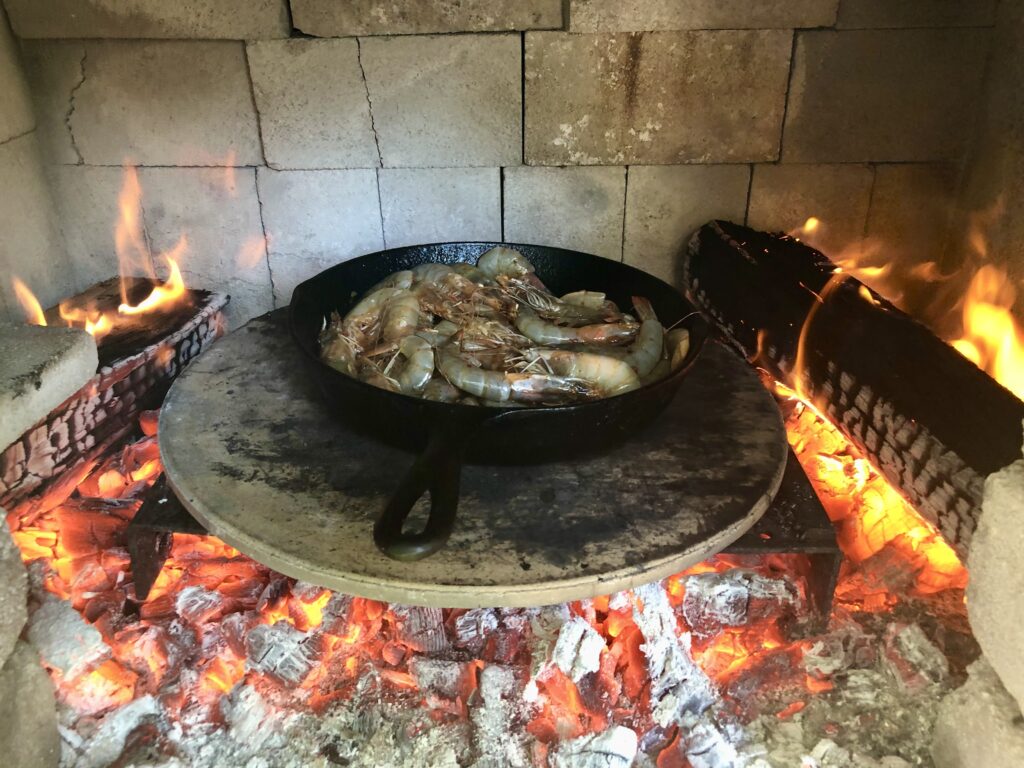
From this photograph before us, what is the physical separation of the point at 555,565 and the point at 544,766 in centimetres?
Answer: 78

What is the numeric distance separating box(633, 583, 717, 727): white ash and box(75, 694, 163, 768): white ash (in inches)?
64.3

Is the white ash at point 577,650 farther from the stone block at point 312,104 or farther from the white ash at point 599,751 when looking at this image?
the stone block at point 312,104

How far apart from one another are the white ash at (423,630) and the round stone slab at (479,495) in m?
0.62

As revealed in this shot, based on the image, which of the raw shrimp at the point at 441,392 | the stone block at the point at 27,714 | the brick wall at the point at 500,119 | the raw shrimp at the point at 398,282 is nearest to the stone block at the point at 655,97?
the brick wall at the point at 500,119

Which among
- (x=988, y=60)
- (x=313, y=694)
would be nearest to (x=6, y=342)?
(x=313, y=694)

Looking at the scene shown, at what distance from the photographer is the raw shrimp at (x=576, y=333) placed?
2.83m

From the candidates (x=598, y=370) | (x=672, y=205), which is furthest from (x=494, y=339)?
(x=672, y=205)

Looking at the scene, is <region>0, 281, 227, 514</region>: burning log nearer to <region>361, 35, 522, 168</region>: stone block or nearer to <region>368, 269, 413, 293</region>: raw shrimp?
<region>368, 269, 413, 293</region>: raw shrimp

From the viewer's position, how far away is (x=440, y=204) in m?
4.12

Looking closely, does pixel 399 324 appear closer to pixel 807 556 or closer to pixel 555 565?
pixel 555 565

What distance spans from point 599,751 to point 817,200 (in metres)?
2.99

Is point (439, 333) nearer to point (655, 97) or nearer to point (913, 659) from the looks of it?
point (655, 97)

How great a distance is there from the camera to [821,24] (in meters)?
3.64

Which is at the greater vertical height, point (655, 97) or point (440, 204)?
point (655, 97)
